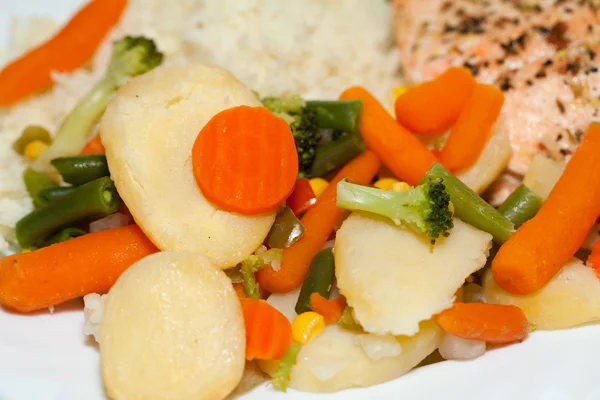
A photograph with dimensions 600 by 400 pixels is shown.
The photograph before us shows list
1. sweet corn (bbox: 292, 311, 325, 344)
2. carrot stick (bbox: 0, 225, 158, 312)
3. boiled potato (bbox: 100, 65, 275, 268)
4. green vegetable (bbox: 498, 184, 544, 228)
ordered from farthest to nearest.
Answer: green vegetable (bbox: 498, 184, 544, 228)
carrot stick (bbox: 0, 225, 158, 312)
boiled potato (bbox: 100, 65, 275, 268)
sweet corn (bbox: 292, 311, 325, 344)

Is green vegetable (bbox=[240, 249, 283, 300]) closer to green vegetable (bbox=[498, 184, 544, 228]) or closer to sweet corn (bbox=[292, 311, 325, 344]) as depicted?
sweet corn (bbox=[292, 311, 325, 344])

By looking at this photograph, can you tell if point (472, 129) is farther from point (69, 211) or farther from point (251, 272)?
point (69, 211)

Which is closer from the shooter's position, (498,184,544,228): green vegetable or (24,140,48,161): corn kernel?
(498,184,544,228): green vegetable

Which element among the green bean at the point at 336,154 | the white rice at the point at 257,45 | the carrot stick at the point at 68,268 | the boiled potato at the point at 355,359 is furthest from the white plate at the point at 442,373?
the white rice at the point at 257,45

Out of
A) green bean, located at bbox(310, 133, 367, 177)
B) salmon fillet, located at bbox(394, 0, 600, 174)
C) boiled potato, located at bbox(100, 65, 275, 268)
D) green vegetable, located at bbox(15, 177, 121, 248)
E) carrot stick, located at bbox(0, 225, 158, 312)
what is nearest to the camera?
boiled potato, located at bbox(100, 65, 275, 268)

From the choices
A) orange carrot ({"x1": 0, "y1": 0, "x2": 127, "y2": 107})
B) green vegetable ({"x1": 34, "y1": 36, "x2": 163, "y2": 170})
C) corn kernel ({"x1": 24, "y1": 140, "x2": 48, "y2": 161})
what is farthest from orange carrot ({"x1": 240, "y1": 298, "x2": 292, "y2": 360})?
orange carrot ({"x1": 0, "y1": 0, "x2": 127, "y2": 107})

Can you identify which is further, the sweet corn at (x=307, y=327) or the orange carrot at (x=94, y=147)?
the orange carrot at (x=94, y=147)

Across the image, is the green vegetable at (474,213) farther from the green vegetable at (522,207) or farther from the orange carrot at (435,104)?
the orange carrot at (435,104)
